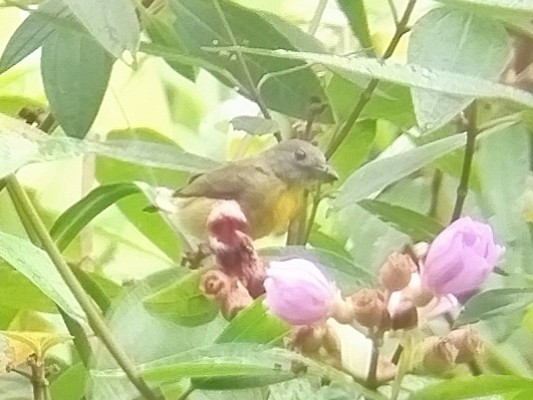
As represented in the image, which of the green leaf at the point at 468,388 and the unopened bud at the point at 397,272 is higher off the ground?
the unopened bud at the point at 397,272

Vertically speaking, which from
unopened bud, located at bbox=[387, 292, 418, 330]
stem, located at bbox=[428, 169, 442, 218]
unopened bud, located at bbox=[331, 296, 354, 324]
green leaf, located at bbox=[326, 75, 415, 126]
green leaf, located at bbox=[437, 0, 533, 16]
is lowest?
unopened bud, located at bbox=[331, 296, 354, 324]

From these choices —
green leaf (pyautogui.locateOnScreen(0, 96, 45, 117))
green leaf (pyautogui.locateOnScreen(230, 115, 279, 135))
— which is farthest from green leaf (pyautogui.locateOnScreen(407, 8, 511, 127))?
green leaf (pyautogui.locateOnScreen(0, 96, 45, 117))

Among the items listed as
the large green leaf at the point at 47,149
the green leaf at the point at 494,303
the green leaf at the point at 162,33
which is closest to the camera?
the large green leaf at the point at 47,149

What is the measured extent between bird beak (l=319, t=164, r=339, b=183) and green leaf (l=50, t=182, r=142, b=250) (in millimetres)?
94

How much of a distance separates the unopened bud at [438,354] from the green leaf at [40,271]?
11cm

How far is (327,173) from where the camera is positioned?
1.64 feet

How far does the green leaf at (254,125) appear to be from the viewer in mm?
447

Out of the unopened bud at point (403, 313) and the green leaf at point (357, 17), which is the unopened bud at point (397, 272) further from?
the green leaf at point (357, 17)

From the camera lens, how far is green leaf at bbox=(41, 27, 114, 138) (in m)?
0.43

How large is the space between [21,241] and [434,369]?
141 millimetres

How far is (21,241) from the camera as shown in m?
0.32

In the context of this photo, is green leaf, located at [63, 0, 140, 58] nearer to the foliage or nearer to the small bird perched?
the foliage

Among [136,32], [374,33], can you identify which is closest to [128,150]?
[136,32]

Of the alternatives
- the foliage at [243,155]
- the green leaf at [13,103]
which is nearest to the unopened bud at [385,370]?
the foliage at [243,155]
